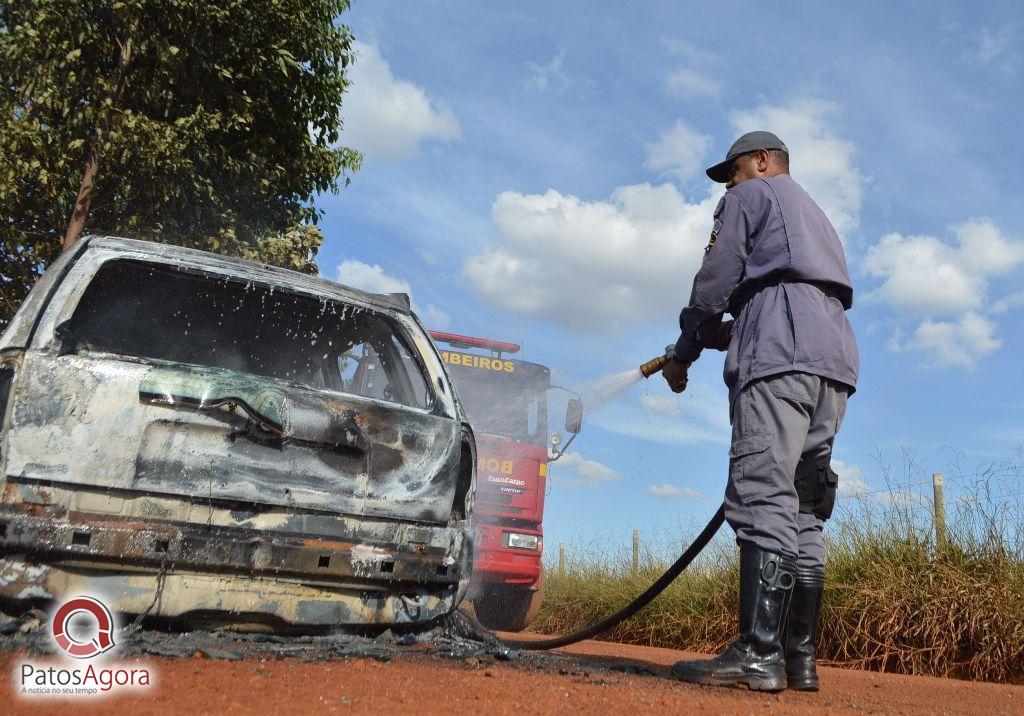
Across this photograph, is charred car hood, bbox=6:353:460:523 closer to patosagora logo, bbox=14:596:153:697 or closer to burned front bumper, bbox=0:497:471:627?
burned front bumper, bbox=0:497:471:627

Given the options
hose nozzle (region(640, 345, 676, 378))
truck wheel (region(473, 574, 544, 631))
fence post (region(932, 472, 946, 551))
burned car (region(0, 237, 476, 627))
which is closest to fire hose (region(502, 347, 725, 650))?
hose nozzle (region(640, 345, 676, 378))

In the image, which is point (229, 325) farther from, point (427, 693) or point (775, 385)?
point (775, 385)

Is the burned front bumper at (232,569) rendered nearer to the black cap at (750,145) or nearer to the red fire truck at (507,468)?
the black cap at (750,145)

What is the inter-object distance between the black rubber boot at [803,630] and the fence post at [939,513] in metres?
3.03

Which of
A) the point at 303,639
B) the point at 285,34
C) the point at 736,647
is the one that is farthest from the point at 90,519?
the point at 285,34

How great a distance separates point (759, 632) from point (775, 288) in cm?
131

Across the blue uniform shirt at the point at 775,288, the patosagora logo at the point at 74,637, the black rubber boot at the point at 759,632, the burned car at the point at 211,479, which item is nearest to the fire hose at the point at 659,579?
the blue uniform shirt at the point at 775,288

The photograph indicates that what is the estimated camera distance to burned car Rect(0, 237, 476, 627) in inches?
99.7

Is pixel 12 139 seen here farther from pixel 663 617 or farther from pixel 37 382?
pixel 663 617

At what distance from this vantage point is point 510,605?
26.2 ft

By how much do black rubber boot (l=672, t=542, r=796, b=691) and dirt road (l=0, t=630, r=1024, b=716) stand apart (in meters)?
0.05

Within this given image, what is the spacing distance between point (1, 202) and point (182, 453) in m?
6.74

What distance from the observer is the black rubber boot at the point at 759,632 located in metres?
2.98

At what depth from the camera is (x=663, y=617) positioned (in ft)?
22.4
